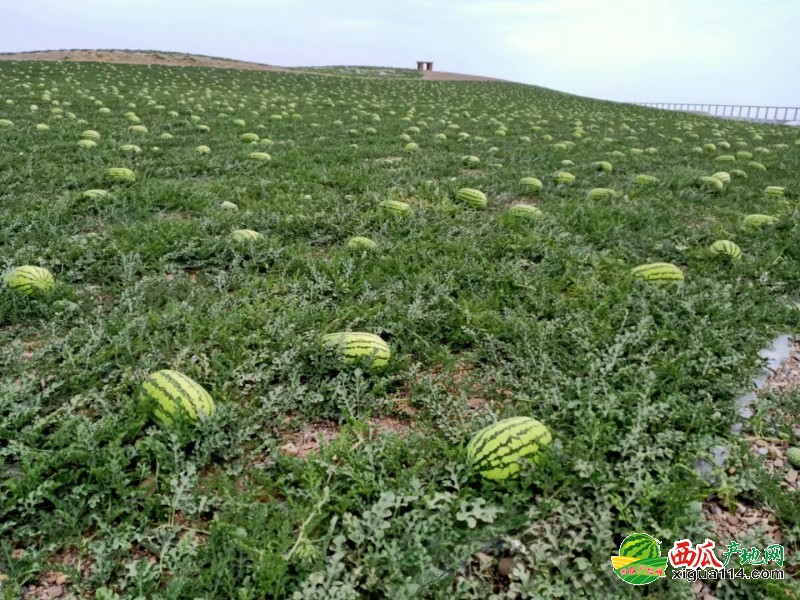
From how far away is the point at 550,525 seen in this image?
6.75 feet

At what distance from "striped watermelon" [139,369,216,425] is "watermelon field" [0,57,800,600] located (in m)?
0.01

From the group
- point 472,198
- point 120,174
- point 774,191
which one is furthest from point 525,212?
point 120,174

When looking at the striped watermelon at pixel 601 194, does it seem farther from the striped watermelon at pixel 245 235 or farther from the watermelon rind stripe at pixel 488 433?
the watermelon rind stripe at pixel 488 433

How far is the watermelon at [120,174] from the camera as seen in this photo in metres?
5.84

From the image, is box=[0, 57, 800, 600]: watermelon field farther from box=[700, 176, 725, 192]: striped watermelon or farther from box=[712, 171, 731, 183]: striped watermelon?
box=[712, 171, 731, 183]: striped watermelon

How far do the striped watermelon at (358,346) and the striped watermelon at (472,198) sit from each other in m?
3.13

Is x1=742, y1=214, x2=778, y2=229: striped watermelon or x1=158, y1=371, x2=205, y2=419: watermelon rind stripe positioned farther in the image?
x1=742, y1=214, x2=778, y2=229: striped watermelon

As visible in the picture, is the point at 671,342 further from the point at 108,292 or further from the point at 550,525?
the point at 108,292

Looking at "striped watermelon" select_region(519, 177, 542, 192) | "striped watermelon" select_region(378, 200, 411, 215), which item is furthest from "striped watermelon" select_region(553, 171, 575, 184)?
"striped watermelon" select_region(378, 200, 411, 215)

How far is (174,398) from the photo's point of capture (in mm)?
2443

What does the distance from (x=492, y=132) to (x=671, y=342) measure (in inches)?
375

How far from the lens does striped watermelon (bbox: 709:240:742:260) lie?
4371 millimetres

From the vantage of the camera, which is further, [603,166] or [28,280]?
[603,166]

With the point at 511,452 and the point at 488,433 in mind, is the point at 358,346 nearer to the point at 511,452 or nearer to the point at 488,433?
the point at 488,433
